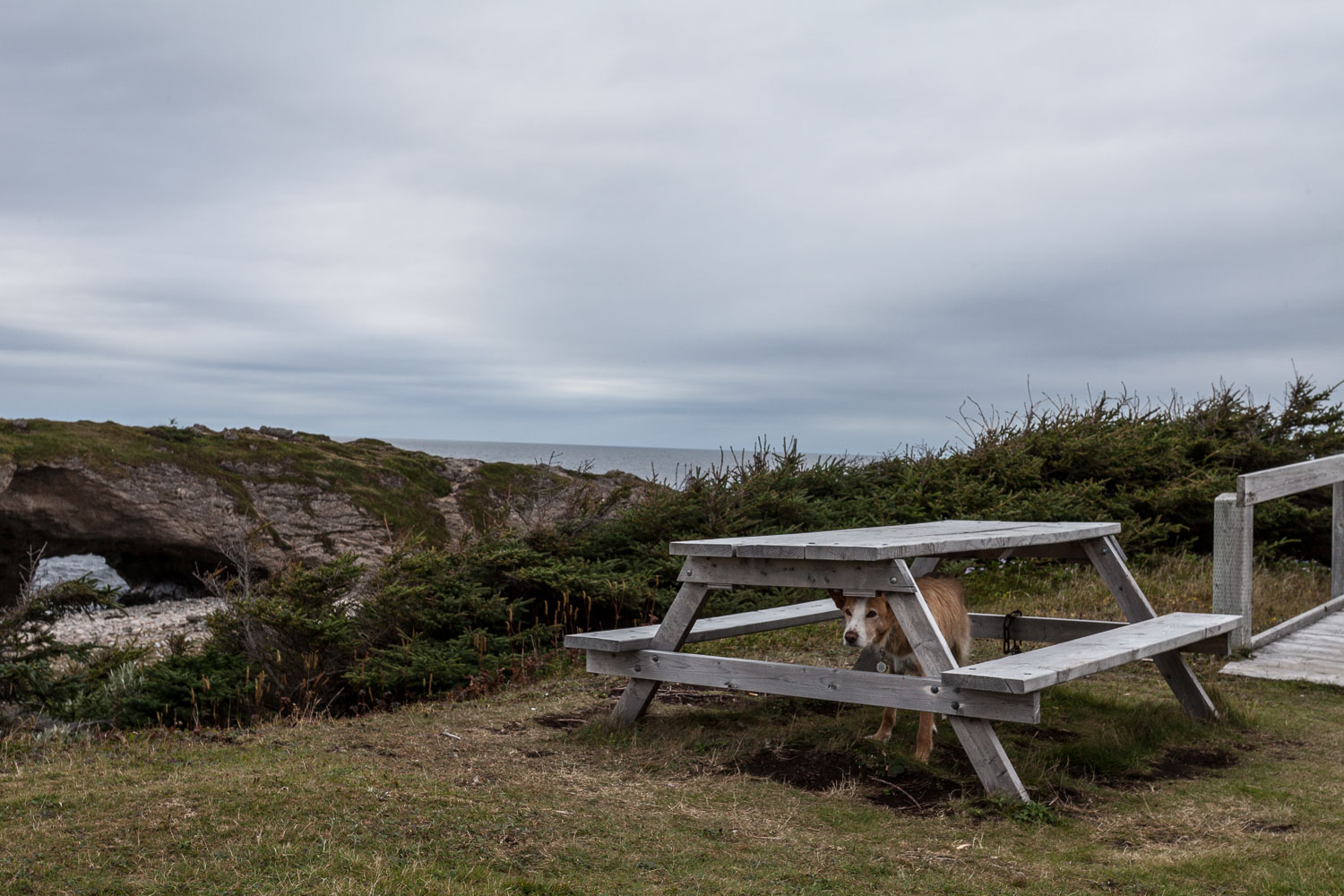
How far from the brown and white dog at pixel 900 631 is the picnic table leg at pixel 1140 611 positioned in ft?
4.03

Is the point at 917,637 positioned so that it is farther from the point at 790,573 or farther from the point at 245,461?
the point at 245,461

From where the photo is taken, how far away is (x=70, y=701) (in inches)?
284

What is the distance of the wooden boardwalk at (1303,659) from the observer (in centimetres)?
734

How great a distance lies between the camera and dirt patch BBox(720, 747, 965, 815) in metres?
4.48

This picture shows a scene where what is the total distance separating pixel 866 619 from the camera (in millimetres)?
4816

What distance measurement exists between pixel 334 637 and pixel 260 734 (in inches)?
89.5

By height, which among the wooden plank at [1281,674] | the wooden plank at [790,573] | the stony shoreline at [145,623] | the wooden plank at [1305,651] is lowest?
the stony shoreline at [145,623]

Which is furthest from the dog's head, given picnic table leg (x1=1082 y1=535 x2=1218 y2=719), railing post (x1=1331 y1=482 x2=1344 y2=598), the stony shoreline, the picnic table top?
the stony shoreline

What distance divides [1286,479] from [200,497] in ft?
50.2

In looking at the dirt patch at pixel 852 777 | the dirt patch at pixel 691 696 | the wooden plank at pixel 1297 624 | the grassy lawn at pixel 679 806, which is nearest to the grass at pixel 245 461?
the dirt patch at pixel 691 696

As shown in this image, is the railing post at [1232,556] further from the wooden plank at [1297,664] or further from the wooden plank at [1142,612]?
the wooden plank at [1142,612]

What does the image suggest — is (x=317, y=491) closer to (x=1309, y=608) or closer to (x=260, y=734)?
(x=260, y=734)

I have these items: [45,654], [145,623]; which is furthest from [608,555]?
[145,623]

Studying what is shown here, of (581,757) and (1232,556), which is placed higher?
(1232,556)
